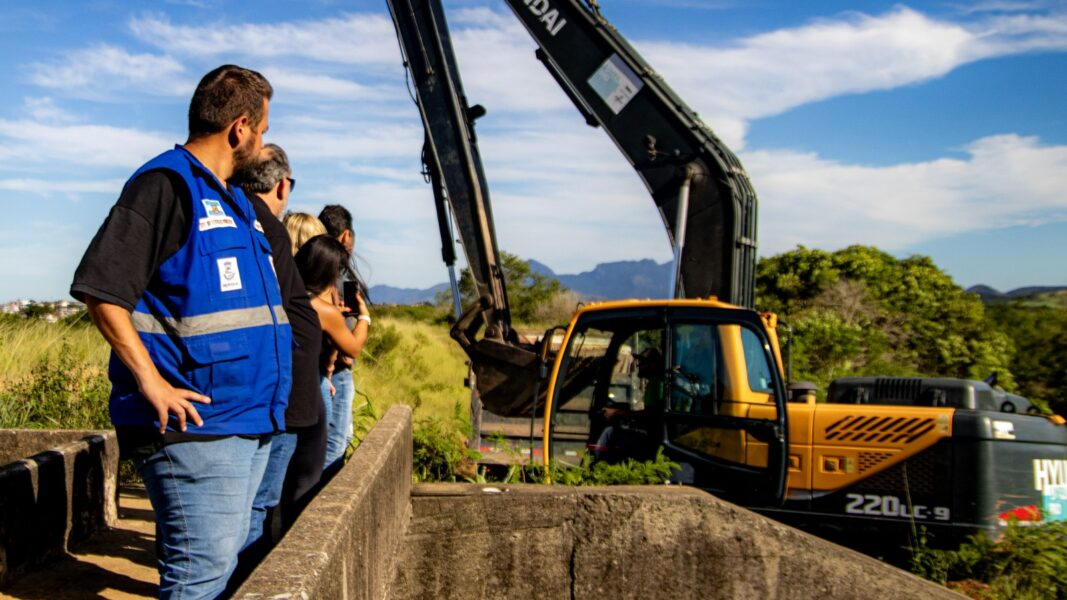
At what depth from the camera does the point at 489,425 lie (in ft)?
35.9

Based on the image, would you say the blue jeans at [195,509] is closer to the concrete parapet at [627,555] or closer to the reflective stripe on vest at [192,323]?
the reflective stripe on vest at [192,323]

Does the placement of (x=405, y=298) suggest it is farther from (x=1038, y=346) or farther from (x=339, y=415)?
(x=339, y=415)

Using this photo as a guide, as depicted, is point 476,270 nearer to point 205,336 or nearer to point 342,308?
point 342,308

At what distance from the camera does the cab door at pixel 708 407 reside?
23.4 ft

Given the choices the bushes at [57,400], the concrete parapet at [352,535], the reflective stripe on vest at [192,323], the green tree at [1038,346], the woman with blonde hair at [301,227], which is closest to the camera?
the concrete parapet at [352,535]

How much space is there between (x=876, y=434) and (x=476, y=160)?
16.2 feet

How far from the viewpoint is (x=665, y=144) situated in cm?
962

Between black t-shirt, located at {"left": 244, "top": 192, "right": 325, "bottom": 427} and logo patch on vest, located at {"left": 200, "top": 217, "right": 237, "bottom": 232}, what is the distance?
54 centimetres

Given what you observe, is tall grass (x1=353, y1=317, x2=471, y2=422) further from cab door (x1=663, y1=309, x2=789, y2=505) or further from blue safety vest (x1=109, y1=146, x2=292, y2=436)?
blue safety vest (x1=109, y1=146, x2=292, y2=436)

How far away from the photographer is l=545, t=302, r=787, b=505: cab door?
23.4 feet

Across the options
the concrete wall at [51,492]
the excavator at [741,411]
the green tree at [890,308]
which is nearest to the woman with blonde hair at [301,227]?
the concrete wall at [51,492]

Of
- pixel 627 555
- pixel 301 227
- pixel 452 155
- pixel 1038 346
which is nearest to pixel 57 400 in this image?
pixel 301 227

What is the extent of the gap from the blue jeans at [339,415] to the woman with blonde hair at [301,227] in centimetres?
74

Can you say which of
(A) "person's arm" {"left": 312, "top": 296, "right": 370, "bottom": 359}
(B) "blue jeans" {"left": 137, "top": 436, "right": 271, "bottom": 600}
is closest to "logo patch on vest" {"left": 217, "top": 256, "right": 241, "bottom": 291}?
(B) "blue jeans" {"left": 137, "top": 436, "right": 271, "bottom": 600}
